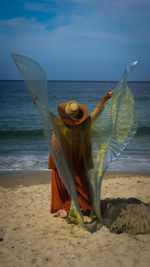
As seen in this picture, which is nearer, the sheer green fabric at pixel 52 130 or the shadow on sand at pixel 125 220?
the sheer green fabric at pixel 52 130

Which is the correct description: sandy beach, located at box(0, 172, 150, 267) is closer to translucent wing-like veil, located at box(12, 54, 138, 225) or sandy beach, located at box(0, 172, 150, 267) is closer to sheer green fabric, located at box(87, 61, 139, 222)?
translucent wing-like veil, located at box(12, 54, 138, 225)

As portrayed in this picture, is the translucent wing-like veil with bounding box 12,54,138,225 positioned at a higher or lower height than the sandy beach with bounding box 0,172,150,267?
higher

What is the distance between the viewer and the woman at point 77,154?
3.94 metres

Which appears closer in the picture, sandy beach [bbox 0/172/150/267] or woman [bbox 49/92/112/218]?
sandy beach [bbox 0/172/150/267]

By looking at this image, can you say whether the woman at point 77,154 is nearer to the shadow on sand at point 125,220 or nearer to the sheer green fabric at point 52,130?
the sheer green fabric at point 52,130

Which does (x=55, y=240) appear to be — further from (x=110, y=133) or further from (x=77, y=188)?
(x=110, y=133)

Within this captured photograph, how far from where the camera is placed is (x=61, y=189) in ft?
14.1

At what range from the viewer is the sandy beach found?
328cm

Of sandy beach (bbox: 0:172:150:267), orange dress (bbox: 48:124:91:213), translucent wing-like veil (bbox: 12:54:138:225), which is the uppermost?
translucent wing-like veil (bbox: 12:54:138:225)

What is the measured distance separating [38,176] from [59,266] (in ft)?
12.1

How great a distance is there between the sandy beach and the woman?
303mm

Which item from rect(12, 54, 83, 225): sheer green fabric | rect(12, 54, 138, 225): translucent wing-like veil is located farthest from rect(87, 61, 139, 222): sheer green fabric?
rect(12, 54, 83, 225): sheer green fabric

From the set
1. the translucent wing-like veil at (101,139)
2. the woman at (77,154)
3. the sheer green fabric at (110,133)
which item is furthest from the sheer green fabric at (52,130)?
the sheer green fabric at (110,133)

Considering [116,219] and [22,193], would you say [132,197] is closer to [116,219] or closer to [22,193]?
[116,219]
